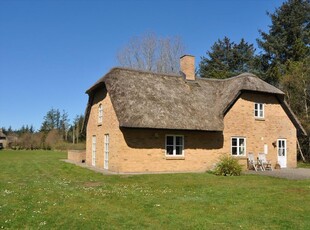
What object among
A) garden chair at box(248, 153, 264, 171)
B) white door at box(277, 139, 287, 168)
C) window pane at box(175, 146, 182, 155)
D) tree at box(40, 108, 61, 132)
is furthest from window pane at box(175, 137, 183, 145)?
tree at box(40, 108, 61, 132)

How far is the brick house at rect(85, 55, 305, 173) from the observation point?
1961 centimetres

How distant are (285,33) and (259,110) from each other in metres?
25.9

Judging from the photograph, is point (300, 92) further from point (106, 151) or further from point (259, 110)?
point (106, 151)

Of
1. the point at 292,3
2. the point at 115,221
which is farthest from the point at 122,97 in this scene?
the point at 292,3

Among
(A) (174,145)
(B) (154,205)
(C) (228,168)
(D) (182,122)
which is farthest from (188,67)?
(B) (154,205)

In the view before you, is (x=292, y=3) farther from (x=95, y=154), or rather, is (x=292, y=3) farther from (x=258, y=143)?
(x=95, y=154)

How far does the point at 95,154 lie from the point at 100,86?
16.2ft

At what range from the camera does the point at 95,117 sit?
2497cm

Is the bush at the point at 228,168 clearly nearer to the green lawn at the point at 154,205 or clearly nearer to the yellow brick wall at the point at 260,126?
the yellow brick wall at the point at 260,126

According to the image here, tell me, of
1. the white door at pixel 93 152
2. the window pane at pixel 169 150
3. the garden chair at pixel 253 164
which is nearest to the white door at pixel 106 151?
the white door at pixel 93 152

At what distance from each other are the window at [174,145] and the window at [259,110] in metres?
6.35

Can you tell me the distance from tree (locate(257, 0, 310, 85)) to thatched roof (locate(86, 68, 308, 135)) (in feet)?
70.5

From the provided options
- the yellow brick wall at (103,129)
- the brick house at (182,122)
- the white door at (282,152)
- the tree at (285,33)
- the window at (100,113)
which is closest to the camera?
the brick house at (182,122)

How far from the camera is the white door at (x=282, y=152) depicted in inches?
964
